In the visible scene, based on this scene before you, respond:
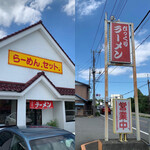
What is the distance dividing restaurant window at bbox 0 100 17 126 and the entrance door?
0.62 meters

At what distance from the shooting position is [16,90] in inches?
175

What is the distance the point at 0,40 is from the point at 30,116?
2451mm

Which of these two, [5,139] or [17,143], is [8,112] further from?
[17,143]

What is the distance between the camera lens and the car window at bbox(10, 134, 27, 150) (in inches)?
62.2

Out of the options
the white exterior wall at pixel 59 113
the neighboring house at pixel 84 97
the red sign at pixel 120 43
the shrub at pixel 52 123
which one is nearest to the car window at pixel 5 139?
the red sign at pixel 120 43

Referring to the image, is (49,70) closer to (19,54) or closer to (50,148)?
(19,54)

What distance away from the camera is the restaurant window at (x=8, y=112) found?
4.46m

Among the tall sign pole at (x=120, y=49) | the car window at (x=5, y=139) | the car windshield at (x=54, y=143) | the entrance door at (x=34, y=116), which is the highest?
the tall sign pole at (x=120, y=49)

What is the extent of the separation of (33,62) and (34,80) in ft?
2.32

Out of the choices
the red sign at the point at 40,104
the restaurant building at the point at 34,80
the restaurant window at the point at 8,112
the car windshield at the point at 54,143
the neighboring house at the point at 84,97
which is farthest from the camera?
the neighboring house at the point at 84,97

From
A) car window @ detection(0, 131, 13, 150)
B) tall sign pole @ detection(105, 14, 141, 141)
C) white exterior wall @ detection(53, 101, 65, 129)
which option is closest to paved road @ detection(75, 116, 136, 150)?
white exterior wall @ detection(53, 101, 65, 129)

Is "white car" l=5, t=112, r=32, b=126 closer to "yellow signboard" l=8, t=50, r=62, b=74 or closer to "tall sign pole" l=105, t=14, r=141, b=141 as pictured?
"yellow signboard" l=8, t=50, r=62, b=74

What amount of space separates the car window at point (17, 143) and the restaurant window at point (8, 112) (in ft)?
9.60

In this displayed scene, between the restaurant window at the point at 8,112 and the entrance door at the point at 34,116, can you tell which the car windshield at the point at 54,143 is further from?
the entrance door at the point at 34,116
